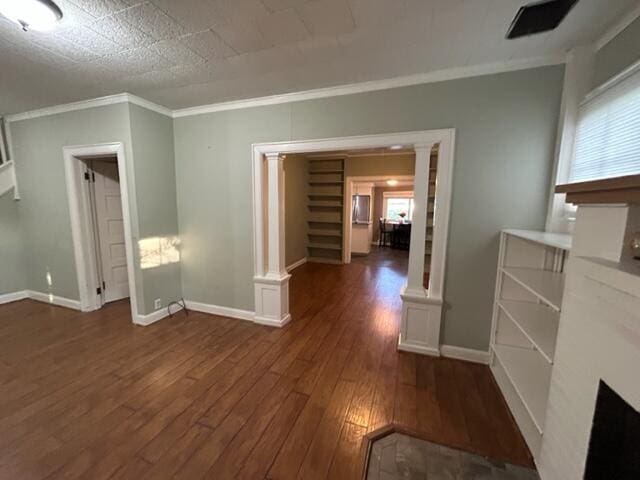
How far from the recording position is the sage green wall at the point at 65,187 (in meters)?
2.83

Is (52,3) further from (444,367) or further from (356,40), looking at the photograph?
(444,367)

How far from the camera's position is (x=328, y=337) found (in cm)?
282

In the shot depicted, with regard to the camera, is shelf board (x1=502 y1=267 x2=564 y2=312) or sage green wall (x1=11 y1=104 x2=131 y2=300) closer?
shelf board (x1=502 y1=267 x2=564 y2=312)

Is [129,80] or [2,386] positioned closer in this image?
[2,386]

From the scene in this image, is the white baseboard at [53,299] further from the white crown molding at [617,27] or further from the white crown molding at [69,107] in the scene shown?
the white crown molding at [617,27]

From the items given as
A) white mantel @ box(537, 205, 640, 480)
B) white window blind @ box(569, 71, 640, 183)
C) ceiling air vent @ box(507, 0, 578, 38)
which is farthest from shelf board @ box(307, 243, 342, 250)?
white mantel @ box(537, 205, 640, 480)

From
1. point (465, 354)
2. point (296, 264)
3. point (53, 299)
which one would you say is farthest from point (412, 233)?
point (53, 299)

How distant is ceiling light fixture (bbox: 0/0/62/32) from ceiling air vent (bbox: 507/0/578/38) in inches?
108

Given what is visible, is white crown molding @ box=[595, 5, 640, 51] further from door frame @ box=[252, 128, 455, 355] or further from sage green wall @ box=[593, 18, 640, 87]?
door frame @ box=[252, 128, 455, 355]

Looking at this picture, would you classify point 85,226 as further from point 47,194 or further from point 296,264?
point 296,264

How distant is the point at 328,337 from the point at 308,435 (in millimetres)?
1224

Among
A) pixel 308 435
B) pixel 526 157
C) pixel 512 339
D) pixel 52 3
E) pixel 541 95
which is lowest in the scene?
pixel 308 435

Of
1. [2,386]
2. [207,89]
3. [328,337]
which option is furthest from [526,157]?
[2,386]

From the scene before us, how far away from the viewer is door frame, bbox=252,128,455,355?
7.61 ft
